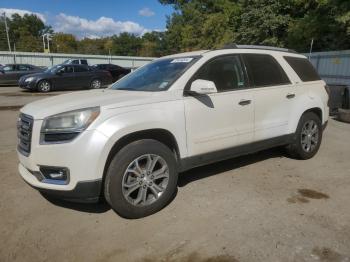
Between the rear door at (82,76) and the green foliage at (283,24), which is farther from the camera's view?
the green foliage at (283,24)

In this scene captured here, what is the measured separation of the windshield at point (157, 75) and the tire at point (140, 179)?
32.6 inches

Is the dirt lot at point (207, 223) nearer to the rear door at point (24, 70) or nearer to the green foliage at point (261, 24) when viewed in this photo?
the green foliage at point (261, 24)

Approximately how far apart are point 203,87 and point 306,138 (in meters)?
2.64

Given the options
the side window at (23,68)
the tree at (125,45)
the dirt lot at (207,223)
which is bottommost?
the dirt lot at (207,223)

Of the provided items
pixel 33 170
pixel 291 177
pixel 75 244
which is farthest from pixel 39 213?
pixel 291 177

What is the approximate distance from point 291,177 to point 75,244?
10.3ft

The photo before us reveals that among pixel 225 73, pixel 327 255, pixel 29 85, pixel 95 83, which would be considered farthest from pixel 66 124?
pixel 95 83

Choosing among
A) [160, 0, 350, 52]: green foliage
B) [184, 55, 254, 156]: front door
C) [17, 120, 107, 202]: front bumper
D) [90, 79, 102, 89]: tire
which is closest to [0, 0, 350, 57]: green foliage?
[160, 0, 350, 52]: green foliage

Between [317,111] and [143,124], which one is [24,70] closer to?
[317,111]

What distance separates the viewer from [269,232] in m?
3.48

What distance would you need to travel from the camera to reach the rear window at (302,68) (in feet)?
18.4

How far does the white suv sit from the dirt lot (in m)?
0.32

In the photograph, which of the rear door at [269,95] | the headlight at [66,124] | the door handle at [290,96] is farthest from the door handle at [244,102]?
the headlight at [66,124]

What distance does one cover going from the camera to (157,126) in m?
3.83
